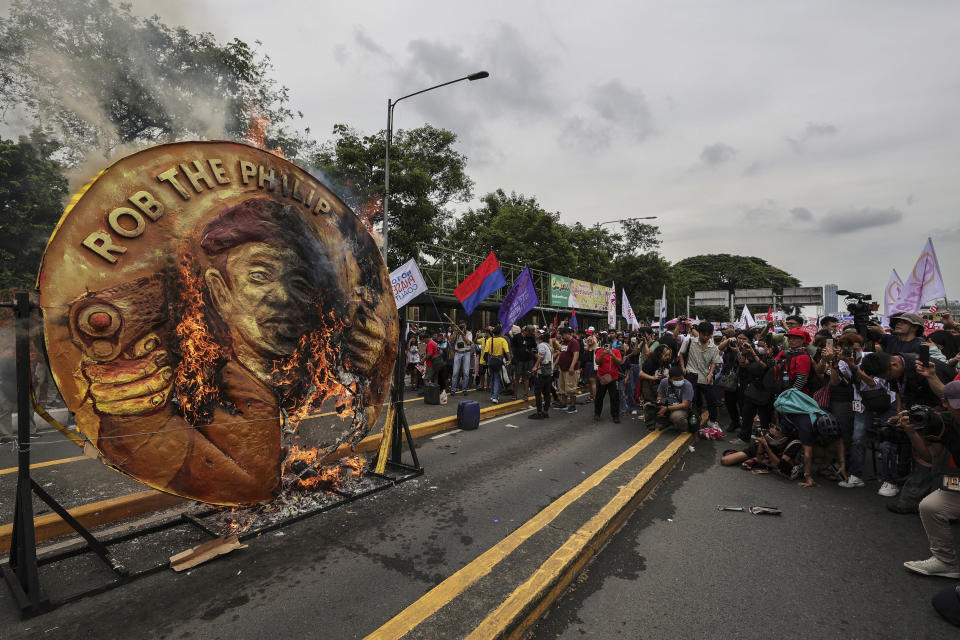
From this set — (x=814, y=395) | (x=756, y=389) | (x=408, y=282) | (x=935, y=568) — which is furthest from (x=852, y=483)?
(x=408, y=282)

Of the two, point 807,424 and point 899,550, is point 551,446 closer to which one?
point 807,424

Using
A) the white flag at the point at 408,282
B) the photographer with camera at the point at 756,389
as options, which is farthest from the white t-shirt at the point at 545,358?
the photographer with camera at the point at 756,389

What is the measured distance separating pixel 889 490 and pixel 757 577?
305 centimetres

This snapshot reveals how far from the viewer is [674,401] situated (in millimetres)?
7832

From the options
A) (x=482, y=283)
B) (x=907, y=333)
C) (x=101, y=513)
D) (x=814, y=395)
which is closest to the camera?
(x=101, y=513)

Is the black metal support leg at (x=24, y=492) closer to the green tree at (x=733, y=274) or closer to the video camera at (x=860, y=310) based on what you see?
the video camera at (x=860, y=310)

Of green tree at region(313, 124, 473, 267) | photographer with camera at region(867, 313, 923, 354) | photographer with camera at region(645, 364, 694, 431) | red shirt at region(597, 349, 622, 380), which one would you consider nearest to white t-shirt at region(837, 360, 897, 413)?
photographer with camera at region(867, 313, 923, 354)

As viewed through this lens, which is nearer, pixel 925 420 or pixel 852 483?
pixel 925 420

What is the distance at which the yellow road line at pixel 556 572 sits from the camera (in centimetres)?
275

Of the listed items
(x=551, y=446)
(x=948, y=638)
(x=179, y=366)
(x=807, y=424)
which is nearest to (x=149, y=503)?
(x=179, y=366)

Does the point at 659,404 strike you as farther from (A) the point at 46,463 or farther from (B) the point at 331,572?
(A) the point at 46,463

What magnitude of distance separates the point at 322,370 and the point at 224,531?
5.24 feet

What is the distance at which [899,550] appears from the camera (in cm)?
391

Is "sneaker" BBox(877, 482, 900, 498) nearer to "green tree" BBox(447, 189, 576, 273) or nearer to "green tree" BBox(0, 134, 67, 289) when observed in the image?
"green tree" BBox(0, 134, 67, 289)
